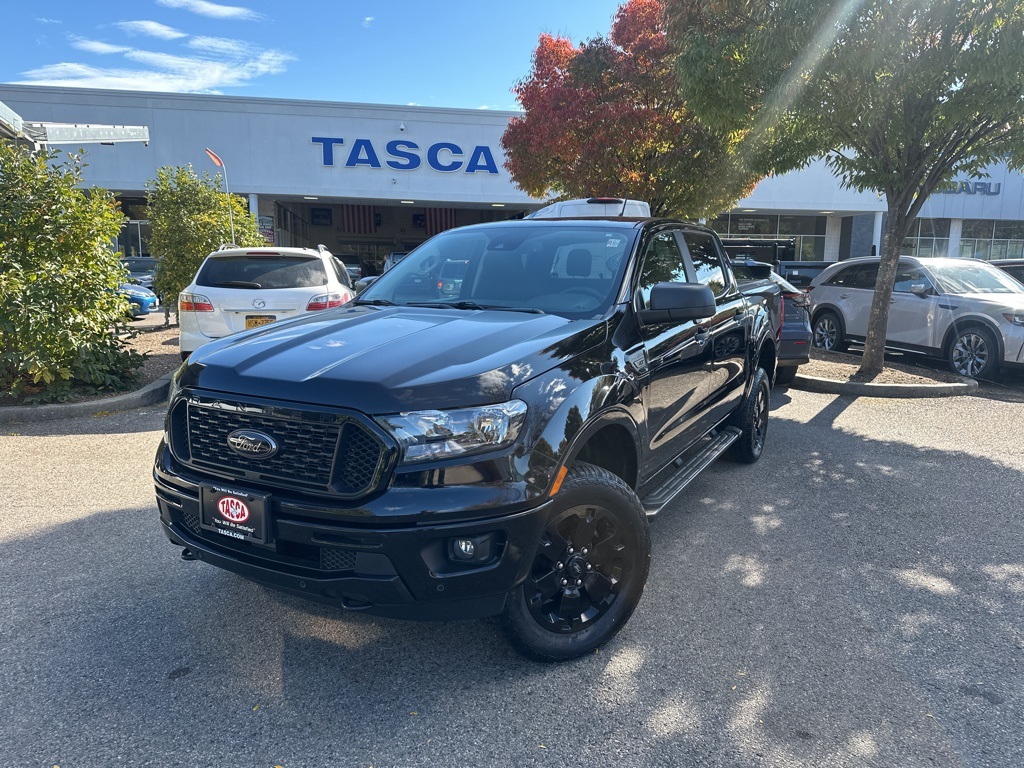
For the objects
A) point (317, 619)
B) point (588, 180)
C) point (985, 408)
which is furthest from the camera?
point (588, 180)

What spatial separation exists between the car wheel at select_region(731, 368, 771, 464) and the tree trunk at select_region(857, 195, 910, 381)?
167 inches

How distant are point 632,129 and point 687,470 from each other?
9718mm

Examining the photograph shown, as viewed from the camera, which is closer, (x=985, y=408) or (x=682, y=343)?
(x=682, y=343)

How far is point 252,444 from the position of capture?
2520 mm

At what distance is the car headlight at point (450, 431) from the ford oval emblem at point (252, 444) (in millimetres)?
442

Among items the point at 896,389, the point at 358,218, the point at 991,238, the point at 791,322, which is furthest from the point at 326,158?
the point at 991,238

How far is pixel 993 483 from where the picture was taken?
539 centimetres

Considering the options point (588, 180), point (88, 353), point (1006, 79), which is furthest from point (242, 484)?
point (588, 180)

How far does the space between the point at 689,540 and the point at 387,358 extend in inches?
94.8

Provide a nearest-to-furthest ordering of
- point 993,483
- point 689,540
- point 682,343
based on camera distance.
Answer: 1. point 682,343
2. point 689,540
3. point 993,483

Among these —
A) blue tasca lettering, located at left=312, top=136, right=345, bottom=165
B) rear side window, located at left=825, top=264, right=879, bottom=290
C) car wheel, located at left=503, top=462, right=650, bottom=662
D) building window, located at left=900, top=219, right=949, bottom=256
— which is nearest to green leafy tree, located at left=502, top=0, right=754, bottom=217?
rear side window, located at left=825, top=264, right=879, bottom=290

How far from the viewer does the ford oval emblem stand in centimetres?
249

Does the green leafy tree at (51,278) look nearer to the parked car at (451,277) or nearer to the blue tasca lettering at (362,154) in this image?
the parked car at (451,277)

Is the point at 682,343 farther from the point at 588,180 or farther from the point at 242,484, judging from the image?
the point at 588,180
